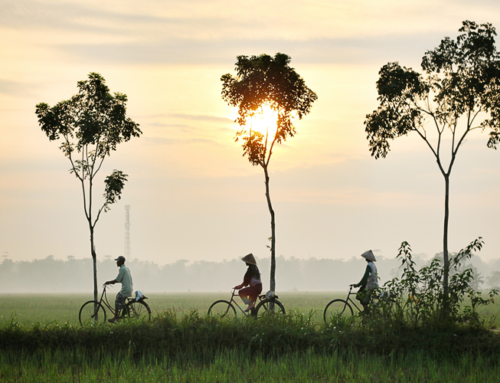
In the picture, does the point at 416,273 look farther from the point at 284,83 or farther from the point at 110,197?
the point at 110,197

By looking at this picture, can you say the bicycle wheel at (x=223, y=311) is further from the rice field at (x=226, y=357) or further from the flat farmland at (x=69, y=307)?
the rice field at (x=226, y=357)

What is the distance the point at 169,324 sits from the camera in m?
15.2

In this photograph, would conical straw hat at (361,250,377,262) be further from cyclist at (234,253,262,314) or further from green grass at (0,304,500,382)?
cyclist at (234,253,262,314)

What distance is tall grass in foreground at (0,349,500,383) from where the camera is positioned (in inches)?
463

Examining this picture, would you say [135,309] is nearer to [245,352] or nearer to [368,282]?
[245,352]

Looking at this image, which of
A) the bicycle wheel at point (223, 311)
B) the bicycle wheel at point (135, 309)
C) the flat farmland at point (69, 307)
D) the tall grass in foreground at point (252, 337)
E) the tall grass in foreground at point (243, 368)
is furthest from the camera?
the flat farmland at point (69, 307)

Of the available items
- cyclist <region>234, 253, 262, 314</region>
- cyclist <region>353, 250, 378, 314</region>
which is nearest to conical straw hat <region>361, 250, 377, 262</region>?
cyclist <region>353, 250, 378, 314</region>

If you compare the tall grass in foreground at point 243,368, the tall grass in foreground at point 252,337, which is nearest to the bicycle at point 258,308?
the tall grass in foreground at point 252,337

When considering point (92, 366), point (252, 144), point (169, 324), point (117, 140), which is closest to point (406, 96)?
point (252, 144)

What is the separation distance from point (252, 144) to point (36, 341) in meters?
13.3

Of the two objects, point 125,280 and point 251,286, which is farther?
point 125,280

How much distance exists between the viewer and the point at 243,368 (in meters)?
12.8

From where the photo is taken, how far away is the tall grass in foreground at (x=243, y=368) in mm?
11758

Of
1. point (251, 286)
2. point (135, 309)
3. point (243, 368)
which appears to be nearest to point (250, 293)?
point (251, 286)
